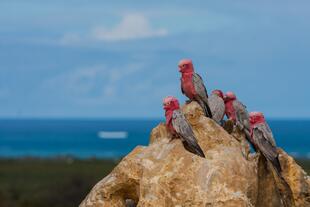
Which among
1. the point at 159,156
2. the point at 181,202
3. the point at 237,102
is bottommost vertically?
the point at 181,202

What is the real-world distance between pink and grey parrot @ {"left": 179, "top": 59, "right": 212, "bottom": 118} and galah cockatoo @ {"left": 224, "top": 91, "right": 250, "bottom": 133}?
1.12 feet

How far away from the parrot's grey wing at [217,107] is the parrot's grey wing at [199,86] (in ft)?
0.39

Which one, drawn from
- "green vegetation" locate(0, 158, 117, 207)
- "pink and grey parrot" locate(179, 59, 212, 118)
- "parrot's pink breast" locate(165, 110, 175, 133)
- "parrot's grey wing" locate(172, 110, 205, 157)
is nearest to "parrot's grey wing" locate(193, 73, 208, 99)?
"pink and grey parrot" locate(179, 59, 212, 118)

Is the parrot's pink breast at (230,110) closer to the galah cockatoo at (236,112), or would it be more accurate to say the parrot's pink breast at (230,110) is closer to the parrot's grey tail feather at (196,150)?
the galah cockatoo at (236,112)

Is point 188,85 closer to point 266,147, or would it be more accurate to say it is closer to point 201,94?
point 201,94

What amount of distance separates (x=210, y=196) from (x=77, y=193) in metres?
24.3

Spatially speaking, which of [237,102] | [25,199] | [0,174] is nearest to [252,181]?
[237,102]

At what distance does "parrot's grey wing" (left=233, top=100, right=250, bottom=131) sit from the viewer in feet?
35.4

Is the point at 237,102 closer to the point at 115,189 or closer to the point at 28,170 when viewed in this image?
the point at 115,189

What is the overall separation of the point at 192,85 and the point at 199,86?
10cm

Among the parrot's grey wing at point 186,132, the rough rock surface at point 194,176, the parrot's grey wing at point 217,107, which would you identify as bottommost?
the rough rock surface at point 194,176

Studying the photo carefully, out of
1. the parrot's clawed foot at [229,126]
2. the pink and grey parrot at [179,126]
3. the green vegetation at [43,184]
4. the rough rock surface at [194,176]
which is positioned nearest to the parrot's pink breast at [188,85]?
the rough rock surface at [194,176]

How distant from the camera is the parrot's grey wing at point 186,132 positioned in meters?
9.84

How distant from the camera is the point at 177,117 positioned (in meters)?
9.95
